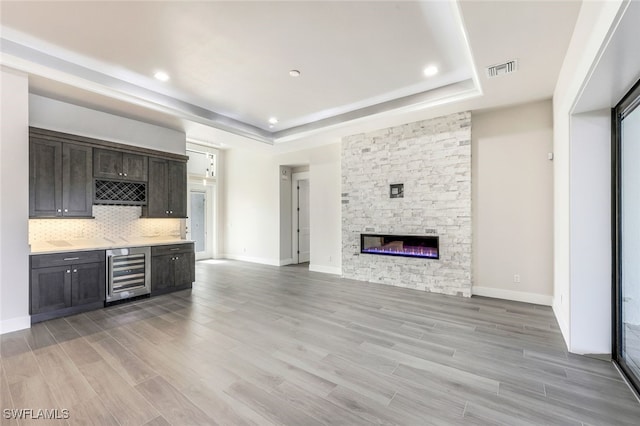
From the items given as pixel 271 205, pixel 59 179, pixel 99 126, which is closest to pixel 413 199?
pixel 271 205

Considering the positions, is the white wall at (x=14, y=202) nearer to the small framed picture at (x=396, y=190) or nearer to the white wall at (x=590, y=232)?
the small framed picture at (x=396, y=190)

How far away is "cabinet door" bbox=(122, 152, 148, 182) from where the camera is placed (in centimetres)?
484

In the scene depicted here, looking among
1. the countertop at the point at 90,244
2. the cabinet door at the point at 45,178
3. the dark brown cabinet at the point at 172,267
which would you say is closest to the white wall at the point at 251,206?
the dark brown cabinet at the point at 172,267

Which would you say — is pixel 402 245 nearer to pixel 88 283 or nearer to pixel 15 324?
pixel 88 283

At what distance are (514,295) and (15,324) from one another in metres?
6.92

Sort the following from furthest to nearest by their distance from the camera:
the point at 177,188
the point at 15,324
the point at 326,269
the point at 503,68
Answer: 1. the point at 326,269
2. the point at 177,188
3. the point at 15,324
4. the point at 503,68

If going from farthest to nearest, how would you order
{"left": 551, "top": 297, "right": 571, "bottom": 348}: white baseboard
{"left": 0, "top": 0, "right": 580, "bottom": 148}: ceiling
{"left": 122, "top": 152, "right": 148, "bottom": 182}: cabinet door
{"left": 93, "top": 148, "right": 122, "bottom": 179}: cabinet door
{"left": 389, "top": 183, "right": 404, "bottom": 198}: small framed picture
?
{"left": 389, "top": 183, "right": 404, "bottom": 198}: small framed picture → {"left": 122, "top": 152, "right": 148, "bottom": 182}: cabinet door → {"left": 93, "top": 148, "right": 122, "bottom": 179}: cabinet door → {"left": 551, "top": 297, "right": 571, "bottom": 348}: white baseboard → {"left": 0, "top": 0, "right": 580, "bottom": 148}: ceiling

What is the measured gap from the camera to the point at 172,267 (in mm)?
A: 5113

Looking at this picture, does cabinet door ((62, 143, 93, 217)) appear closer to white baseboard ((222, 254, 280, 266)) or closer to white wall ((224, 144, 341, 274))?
white wall ((224, 144, 341, 274))

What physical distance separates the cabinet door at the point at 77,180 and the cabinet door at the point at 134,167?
1.63 feet

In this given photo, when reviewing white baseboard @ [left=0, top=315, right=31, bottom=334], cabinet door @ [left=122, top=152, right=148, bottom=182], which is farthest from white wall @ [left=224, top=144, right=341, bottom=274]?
white baseboard @ [left=0, top=315, right=31, bottom=334]

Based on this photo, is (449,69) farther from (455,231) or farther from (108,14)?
(108,14)

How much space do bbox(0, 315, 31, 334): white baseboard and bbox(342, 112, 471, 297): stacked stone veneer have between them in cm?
502

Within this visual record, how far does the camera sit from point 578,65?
2.46 metres
